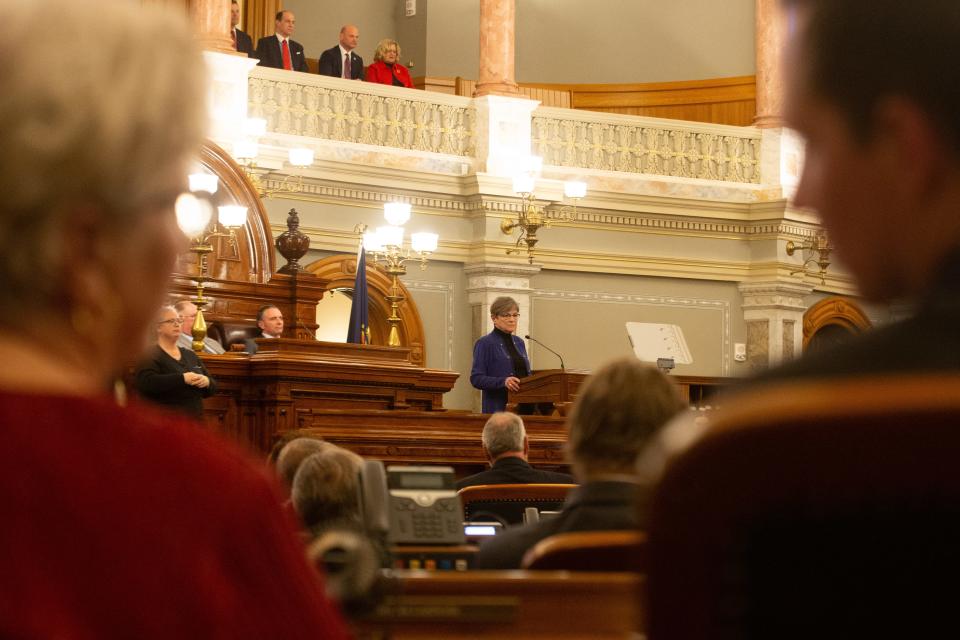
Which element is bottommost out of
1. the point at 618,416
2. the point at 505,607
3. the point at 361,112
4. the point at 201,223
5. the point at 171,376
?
the point at 505,607

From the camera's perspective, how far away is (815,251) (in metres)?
18.3

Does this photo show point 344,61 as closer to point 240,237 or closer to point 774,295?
point 240,237

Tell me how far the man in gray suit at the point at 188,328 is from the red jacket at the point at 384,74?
19.7ft

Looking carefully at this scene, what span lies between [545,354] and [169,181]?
1609 cm

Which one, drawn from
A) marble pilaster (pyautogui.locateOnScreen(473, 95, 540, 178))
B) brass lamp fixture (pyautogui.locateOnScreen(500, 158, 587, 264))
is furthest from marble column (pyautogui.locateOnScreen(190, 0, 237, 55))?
brass lamp fixture (pyautogui.locateOnScreen(500, 158, 587, 264))

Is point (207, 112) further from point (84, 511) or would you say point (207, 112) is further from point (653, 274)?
point (653, 274)

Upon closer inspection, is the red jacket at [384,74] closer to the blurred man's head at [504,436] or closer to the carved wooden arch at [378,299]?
the carved wooden arch at [378,299]

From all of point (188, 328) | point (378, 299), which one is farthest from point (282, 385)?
point (378, 299)

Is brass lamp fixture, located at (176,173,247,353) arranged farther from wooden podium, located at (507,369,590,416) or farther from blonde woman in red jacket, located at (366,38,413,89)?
blonde woman in red jacket, located at (366,38,413,89)

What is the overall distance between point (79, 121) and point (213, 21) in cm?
1424

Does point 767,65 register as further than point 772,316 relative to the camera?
Yes

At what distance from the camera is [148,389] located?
7.11 metres

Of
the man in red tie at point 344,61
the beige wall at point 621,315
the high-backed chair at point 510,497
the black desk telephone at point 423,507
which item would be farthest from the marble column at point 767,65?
the black desk telephone at point 423,507

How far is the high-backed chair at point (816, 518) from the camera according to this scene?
778mm
